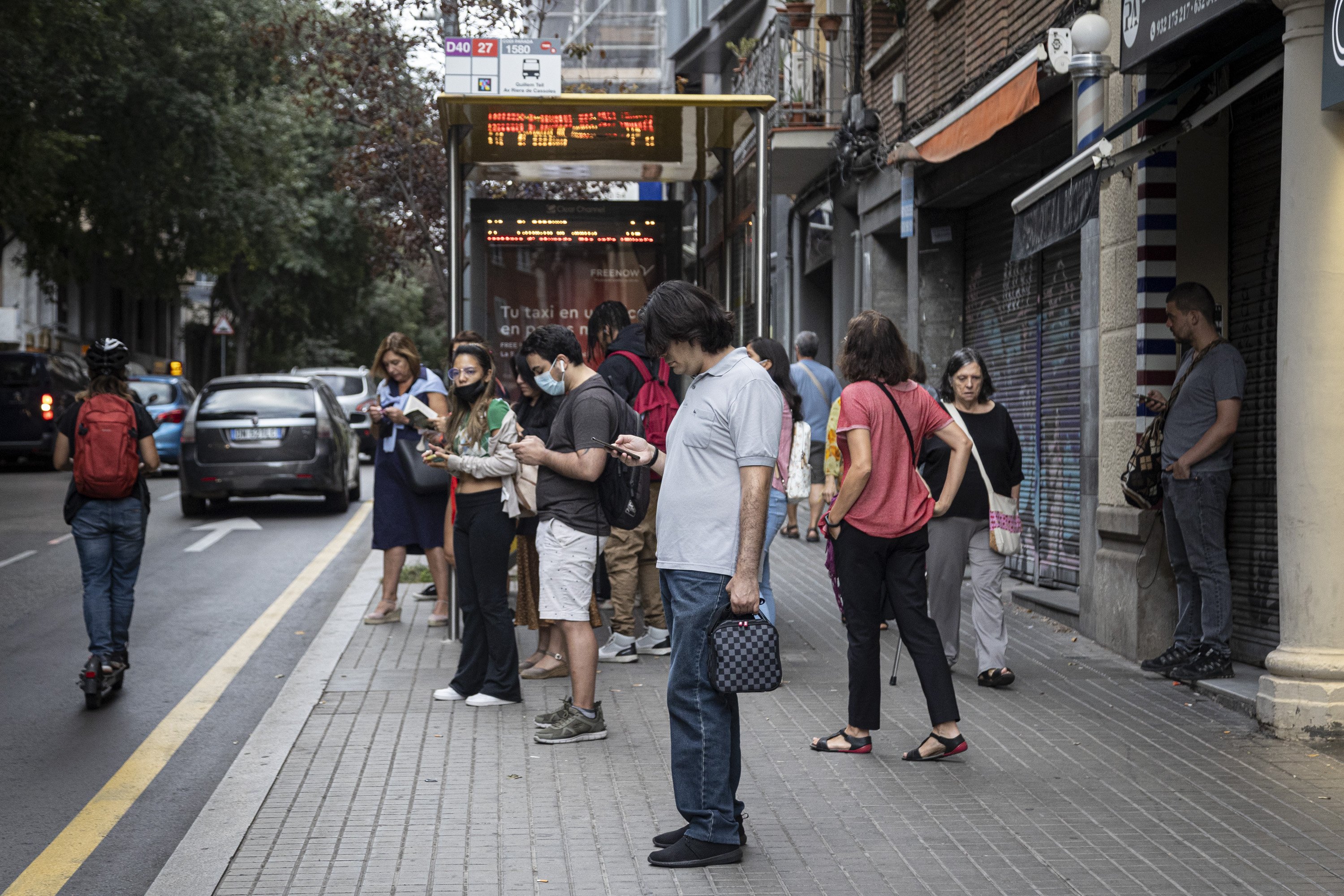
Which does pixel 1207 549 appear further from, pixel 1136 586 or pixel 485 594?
pixel 485 594

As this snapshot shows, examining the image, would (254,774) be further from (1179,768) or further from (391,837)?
(1179,768)

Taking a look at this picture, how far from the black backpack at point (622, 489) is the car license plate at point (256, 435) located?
1098 cm

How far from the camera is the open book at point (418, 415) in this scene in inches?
299

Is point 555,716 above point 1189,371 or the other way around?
the other way around

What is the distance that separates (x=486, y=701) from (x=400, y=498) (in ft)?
9.03

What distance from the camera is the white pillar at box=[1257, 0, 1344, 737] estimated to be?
634 cm

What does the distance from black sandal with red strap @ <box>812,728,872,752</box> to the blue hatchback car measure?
1780 cm

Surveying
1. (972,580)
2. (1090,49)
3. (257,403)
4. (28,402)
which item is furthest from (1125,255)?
(28,402)

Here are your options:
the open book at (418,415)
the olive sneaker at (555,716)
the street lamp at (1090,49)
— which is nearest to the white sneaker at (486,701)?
the olive sneaker at (555,716)

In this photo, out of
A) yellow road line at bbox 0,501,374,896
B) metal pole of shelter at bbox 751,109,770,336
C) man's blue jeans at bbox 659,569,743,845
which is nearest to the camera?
man's blue jeans at bbox 659,569,743,845

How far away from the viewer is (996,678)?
7578mm

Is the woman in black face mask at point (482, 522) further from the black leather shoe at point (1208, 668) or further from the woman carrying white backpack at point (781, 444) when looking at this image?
the black leather shoe at point (1208, 668)

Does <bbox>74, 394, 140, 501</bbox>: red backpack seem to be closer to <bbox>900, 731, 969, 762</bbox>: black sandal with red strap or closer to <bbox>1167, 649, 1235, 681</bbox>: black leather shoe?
<bbox>900, 731, 969, 762</bbox>: black sandal with red strap

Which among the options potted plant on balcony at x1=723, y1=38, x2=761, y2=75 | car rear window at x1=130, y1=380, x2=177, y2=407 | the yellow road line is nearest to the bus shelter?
the yellow road line
